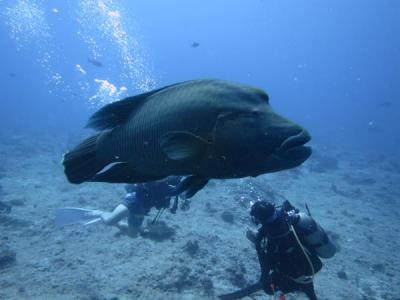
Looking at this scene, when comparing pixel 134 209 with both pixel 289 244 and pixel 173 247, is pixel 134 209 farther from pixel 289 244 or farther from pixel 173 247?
pixel 289 244

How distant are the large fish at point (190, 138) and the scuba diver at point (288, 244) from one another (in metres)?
3.33

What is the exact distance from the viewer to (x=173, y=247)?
8945 millimetres

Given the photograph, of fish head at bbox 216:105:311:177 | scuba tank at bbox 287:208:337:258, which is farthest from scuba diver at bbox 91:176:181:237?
fish head at bbox 216:105:311:177

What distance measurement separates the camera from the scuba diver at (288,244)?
4.83 meters

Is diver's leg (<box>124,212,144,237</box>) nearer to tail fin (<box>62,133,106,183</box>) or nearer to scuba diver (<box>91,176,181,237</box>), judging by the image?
scuba diver (<box>91,176,181,237</box>)

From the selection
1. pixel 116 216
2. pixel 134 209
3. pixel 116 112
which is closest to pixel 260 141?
→ pixel 116 112

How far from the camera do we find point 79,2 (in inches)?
5290

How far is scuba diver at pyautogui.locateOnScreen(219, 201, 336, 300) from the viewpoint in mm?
4832

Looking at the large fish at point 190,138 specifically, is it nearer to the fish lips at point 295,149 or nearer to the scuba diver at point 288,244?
the fish lips at point 295,149

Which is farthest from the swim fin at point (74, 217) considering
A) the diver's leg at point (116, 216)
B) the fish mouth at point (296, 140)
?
the fish mouth at point (296, 140)

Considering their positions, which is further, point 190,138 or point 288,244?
point 288,244

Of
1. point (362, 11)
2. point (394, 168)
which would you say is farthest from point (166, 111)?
point (362, 11)

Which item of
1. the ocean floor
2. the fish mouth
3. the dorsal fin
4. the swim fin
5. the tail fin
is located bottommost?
the ocean floor

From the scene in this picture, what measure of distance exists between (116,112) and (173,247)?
7576 millimetres
